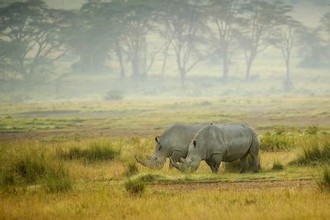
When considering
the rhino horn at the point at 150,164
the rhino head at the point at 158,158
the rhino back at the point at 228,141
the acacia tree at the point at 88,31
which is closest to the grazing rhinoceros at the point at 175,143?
the rhino head at the point at 158,158

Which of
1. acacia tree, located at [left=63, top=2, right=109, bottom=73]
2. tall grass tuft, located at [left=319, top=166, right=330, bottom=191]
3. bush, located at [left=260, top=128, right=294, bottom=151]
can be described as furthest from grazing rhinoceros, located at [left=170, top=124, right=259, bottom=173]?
acacia tree, located at [left=63, top=2, right=109, bottom=73]

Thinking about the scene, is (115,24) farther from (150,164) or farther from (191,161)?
(191,161)

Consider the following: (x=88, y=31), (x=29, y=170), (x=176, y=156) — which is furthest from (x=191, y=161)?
(x=88, y=31)

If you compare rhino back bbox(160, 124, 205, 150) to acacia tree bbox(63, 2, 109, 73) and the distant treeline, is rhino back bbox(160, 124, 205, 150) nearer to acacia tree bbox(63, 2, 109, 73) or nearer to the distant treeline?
the distant treeline

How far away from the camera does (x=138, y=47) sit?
2938 inches

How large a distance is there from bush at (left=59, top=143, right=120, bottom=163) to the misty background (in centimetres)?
4677

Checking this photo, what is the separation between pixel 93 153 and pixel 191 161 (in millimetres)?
4313

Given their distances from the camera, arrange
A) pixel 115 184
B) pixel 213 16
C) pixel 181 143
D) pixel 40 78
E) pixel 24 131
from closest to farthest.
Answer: pixel 115 184, pixel 181 143, pixel 24 131, pixel 213 16, pixel 40 78

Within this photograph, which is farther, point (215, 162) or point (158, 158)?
point (158, 158)

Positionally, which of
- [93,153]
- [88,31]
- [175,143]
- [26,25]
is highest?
[26,25]

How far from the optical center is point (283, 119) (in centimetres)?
3862

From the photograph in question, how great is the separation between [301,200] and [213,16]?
6296 centimetres

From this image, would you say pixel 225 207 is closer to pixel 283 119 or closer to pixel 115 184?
pixel 115 184

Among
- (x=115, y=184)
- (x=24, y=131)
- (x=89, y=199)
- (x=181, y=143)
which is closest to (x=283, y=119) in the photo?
(x=24, y=131)
